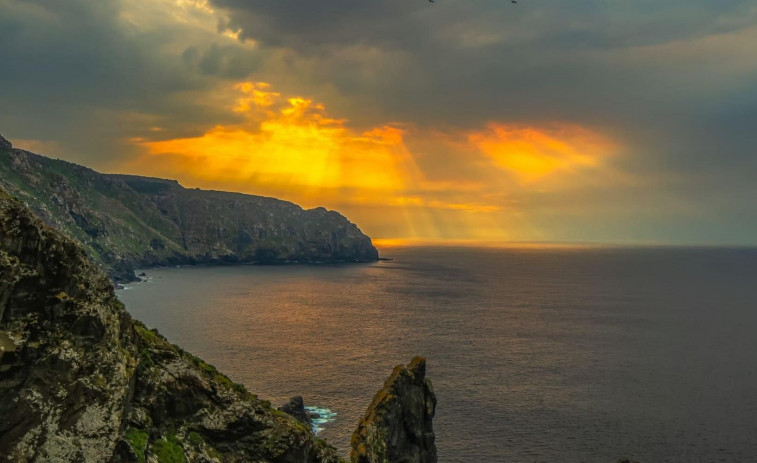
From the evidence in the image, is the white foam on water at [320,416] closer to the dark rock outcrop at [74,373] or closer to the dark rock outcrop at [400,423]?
the dark rock outcrop at [400,423]

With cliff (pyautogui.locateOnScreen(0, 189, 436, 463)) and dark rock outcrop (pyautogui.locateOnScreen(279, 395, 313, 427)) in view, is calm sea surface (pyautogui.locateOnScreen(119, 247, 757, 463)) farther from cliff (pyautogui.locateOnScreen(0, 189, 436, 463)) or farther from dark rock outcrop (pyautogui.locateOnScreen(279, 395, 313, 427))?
cliff (pyautogui.locateOnScreen(0, 189, 436, 463))

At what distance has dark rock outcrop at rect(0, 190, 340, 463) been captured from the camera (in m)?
20.5

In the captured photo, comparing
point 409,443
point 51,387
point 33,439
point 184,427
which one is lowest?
point 409,443

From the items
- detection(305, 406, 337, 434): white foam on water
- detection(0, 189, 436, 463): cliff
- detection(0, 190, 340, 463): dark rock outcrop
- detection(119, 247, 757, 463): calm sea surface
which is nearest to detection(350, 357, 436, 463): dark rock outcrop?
detection(0, 189, 436, 463): cliff

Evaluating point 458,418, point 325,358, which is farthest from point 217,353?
point 458,418

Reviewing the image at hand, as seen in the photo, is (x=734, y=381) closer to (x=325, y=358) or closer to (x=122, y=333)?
(x=325, y=358)

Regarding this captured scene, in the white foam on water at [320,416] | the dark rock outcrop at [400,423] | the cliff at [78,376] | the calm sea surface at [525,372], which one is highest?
the cliff at [78,376]

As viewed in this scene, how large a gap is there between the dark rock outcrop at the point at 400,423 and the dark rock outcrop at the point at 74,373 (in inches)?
802

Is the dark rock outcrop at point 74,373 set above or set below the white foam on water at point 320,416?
above

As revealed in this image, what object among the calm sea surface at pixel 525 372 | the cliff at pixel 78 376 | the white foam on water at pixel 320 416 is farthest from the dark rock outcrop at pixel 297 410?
the cliff at pixel 78 376

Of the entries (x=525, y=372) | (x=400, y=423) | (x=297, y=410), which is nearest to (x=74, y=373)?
(x=400, y=423)

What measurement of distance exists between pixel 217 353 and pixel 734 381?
433ft

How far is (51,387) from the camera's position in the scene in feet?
69.6

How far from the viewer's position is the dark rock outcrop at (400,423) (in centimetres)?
4659
